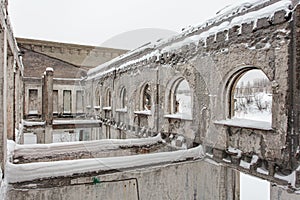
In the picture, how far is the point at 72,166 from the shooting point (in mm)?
3826

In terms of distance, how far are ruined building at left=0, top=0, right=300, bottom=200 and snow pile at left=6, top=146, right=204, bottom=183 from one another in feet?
0.05

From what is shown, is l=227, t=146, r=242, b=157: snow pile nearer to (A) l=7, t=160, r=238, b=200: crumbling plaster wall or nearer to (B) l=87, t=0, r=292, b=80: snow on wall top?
(A) l=7, t=160, r=238, b=200: crumbling plaster wall

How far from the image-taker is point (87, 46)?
2177 cm

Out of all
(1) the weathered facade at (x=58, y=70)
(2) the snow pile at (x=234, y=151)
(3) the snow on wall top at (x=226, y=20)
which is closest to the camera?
(3) the snow on wall top at (x=226, y=20)

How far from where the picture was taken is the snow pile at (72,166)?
11.6ft

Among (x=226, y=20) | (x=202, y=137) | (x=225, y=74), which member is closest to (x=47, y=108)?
(x=202, y=137)

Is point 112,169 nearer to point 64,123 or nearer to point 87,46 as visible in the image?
point 64,123

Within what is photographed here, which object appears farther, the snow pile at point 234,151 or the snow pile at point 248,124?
the snow pile at point 234,151

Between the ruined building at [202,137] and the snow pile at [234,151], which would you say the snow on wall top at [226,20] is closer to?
the ruined building at [202,137]

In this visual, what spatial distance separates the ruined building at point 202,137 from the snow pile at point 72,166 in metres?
0.02

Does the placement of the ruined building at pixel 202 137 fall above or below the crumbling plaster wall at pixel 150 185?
above

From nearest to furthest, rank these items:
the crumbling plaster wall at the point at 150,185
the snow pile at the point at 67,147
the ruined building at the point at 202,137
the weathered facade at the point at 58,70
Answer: the crumbling plaster wall at the point at 150,185, the ruined building at the point at 202,137, the snow pile at the point at 67,147, the weathered facade at the point at 58,70

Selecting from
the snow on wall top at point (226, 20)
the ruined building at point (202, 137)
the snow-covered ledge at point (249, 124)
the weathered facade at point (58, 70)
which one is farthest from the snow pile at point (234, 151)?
the weathered facade at point (58, 70)

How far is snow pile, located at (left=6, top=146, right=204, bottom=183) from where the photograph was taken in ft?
11.6
